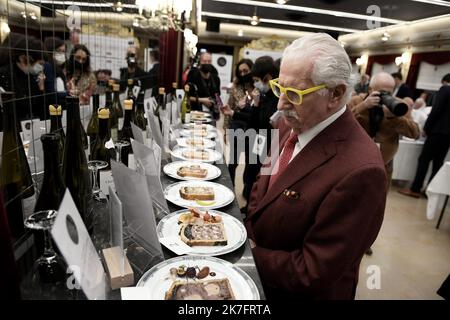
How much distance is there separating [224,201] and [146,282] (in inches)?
21.8

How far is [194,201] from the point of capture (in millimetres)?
1210

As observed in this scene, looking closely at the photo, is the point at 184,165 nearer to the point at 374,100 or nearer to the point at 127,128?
the point at 127,128

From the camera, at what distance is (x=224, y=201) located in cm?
123

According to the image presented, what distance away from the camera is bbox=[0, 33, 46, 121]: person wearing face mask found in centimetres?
89

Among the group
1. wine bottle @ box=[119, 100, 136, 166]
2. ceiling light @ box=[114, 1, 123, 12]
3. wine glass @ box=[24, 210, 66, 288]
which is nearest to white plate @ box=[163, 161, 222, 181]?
wine bottle @ box=[119, 100, 136, 166]

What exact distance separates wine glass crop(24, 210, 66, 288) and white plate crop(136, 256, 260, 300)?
7.4 inches

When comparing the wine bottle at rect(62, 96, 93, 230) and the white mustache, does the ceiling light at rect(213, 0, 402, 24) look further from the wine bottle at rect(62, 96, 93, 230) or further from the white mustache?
the wine bottle at rect(62, 96, 93, 230)

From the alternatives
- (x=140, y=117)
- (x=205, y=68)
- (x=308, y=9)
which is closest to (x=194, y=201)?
(x=140, y=117)

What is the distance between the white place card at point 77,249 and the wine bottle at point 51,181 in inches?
8.7

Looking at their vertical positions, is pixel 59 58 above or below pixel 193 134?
above

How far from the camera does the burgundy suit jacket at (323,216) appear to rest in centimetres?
89

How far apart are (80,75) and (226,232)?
1.43 m
